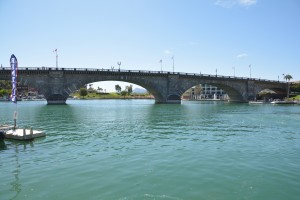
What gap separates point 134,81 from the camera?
103m

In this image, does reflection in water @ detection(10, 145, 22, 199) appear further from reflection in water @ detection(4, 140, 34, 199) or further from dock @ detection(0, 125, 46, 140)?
dock @ detection(0, 125, 46, 140)

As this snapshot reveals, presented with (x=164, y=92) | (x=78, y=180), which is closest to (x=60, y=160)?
(x=78, y=180)

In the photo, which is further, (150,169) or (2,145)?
(2,145)

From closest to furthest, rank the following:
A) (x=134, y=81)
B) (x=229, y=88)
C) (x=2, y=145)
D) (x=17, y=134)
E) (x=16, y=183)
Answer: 1. (x=16, y=183)
2. (x=2, y=145)
3. (x=17, y=134)
4. (x=134, y=81)
5. (x=229, y=88)

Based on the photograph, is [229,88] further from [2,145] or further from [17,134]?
[2,145]

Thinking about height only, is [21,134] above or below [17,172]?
above

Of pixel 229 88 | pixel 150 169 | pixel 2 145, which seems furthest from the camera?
pixel 229 88

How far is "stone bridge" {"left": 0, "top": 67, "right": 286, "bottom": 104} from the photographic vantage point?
87312 mm

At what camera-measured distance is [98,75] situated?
95750 mm

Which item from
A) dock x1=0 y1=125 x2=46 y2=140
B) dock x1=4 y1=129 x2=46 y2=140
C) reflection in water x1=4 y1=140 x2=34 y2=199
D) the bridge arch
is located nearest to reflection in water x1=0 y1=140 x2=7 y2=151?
reflection in water x1=4 y1=140 x2=34 y2=199

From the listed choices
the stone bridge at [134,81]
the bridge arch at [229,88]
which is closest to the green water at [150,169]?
the stone bridge at [134,81]

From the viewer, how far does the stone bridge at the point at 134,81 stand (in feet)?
286

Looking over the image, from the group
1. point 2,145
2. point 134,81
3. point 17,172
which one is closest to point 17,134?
point 2,145

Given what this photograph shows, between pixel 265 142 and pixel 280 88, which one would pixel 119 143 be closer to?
pixel 265 142
